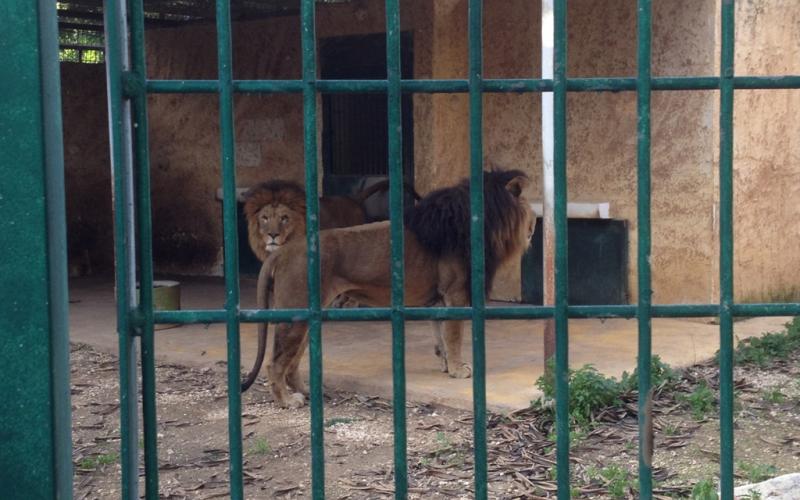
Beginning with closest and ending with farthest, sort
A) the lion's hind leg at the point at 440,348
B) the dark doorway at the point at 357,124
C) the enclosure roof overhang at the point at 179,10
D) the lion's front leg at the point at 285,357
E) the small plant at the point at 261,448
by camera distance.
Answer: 1. the small plant at the point at 261,448
2. the lion's front leg at the point at 285,357
3. the lion's hind leg at the point at 440,348
4. the dark doorway at the point at 357,124
5. the enclosure roof overhang at the point at 179,10

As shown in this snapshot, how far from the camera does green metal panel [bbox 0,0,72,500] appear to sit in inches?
94.4

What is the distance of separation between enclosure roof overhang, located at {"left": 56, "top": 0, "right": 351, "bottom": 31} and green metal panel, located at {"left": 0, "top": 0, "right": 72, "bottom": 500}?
706cm

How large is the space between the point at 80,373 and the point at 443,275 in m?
2.49

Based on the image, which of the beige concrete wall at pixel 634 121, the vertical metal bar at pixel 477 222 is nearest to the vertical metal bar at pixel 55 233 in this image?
the vertical metal bar at pixel 477 222

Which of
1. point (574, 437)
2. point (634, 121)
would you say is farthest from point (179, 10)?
point (574, 437)

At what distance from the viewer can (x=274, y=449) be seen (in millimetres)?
5133

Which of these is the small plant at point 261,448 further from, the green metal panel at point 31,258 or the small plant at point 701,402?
the green metal panel at point 31,258

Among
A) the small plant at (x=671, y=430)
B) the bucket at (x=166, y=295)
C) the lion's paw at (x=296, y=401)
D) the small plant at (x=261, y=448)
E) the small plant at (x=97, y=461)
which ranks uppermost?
the bucket at (x=166, y=295)

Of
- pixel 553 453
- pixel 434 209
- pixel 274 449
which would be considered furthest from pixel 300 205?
pixel 553 453

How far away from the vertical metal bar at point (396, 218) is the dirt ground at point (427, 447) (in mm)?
1885

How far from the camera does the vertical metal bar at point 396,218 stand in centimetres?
246

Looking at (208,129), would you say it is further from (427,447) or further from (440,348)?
(427,447)

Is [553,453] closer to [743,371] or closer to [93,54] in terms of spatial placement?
[743,371]

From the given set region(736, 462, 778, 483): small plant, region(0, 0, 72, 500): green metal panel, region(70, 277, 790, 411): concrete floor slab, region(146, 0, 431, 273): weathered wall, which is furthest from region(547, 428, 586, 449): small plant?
region(146, 0, 431, 273): weathered wall
